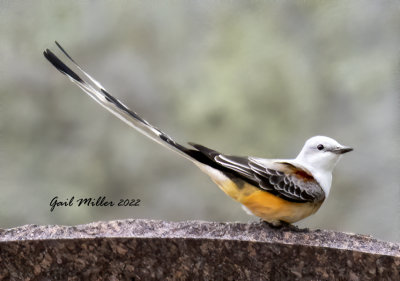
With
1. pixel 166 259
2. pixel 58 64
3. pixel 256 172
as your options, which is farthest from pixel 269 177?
pixel 58 64

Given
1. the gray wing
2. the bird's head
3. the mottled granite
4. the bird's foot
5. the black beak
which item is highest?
the black beak

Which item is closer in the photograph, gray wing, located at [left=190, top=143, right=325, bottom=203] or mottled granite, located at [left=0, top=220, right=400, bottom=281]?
mottled granite, located at [left=0, top=220, right=400, bottom=281]

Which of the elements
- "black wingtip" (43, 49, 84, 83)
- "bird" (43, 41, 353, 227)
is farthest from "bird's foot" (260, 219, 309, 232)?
"black wingtip" (43, 49, 84, 83)

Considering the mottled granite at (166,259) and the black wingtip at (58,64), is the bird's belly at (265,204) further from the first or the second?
the black wingtip at (58,64)

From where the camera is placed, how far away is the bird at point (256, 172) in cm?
88

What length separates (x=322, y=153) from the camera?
0.91m

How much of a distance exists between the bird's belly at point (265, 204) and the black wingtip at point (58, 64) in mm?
275

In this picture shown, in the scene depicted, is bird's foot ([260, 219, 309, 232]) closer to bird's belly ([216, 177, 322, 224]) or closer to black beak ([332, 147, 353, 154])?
bird's belly ([216, 177, 322, 224])

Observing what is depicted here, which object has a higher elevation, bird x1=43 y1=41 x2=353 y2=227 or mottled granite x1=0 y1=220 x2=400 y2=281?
bird x1=43 y1=41 x2=353 y2=227

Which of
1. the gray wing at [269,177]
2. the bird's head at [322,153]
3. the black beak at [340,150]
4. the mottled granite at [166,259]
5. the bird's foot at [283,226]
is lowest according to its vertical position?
the mottled granite at [166,259]

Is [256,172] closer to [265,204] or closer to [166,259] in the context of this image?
[265,204]

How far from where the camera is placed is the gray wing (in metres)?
0.88

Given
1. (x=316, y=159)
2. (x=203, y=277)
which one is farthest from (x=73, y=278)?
(x=316, y=159)

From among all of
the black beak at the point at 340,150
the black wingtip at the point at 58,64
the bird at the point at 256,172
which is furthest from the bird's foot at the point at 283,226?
the black wingtip at the point at 58,64
